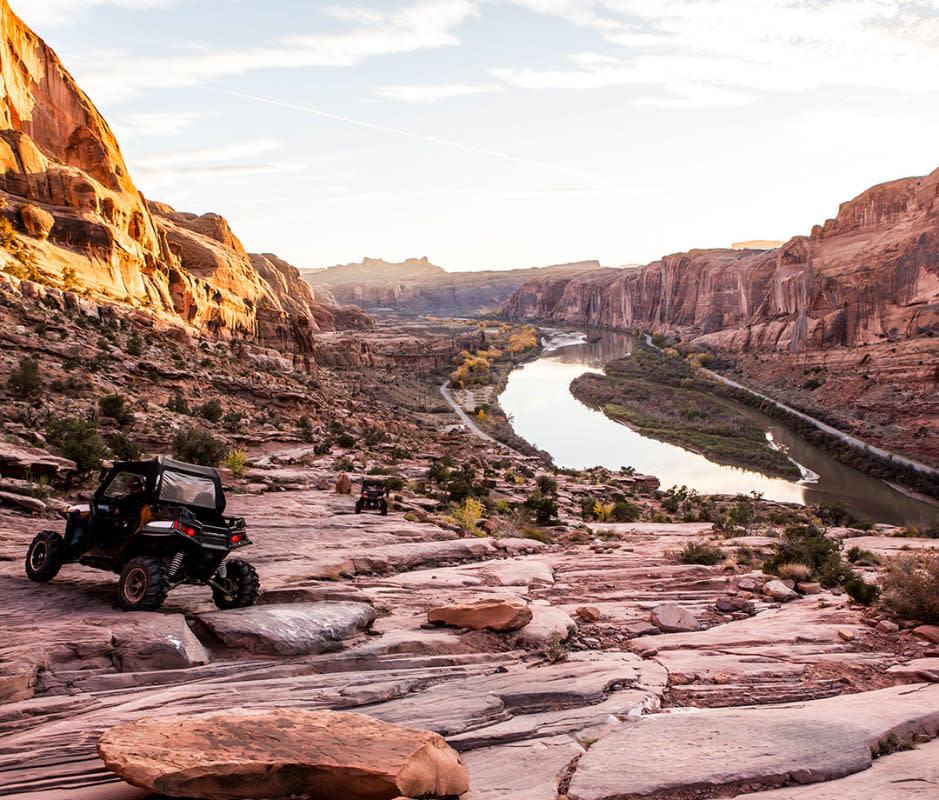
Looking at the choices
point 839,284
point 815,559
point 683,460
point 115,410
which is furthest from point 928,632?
point 839,284

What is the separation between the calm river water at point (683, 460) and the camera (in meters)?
36.8

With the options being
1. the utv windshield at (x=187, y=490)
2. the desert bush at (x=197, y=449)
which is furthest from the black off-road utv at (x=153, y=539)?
the desert bush at (x=197, y=449)

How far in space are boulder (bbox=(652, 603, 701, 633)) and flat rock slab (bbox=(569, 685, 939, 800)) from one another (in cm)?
233

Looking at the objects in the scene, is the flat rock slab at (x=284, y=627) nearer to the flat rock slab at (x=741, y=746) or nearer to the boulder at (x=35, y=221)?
the flat rock slab at (x=741, y=746)

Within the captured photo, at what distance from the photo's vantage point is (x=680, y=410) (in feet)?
196

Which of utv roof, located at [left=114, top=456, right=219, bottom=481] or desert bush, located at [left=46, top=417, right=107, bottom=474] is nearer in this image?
utv roof, located at [left=114, top=456, right=219, bottom=481]

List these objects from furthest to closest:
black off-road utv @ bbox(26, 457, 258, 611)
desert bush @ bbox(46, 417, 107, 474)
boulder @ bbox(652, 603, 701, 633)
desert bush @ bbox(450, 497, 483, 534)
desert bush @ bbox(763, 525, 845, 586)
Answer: desert bush @ bbox(450, 497, 483, 534) < desert bush @ bbox(46, 417, 107, 474) < desert bush @ bbox(763, 525, 845, 586) < boulder @ bbox(652, 603, 701, 633) < black off-road utv @ bbox(26, 457, 258, 611)

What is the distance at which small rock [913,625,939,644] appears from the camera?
7039 millimetres

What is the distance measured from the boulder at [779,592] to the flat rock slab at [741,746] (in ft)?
13.1

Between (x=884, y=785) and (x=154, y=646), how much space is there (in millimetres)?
5604

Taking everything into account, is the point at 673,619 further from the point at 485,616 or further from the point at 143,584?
the point at 143,584

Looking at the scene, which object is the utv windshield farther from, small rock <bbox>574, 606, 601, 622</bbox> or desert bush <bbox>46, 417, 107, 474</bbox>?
desert bush <bbox>46, 417, 107, 474</bbox>

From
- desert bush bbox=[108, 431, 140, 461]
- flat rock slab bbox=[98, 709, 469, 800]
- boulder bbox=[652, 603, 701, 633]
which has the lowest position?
boulder bbox=[652, 603, 701, 633]

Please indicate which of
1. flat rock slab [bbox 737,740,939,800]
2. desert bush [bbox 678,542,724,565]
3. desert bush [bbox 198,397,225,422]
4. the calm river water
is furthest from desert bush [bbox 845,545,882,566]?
the calm river water
